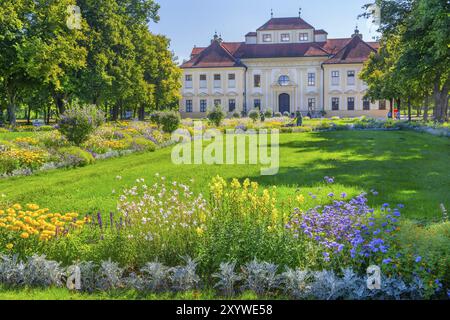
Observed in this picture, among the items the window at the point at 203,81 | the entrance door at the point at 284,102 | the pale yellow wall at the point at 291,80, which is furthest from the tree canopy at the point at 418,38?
the window at the point at 203,81

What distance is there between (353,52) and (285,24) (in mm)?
10668

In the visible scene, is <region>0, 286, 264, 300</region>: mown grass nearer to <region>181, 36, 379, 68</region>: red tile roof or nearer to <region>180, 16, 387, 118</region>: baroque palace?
<region>180, 16, 387, 118</region>: baroque palace

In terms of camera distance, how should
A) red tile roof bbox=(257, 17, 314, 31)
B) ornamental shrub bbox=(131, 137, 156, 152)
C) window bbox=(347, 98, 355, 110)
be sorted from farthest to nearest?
1. red tile roof bbox=(257, 17, 314, 31)
2. window bbox=(347, 98, 355, 110)
3. ornamental shrub bbox=(131, 137, 156, 152)

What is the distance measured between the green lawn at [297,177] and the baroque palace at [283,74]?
47.4 m

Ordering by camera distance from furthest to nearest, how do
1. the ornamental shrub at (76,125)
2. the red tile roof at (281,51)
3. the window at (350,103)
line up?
1. the red tile roof at (281,51)
2. the window at (350,103)
3. the ornamental shrub at (76,125)

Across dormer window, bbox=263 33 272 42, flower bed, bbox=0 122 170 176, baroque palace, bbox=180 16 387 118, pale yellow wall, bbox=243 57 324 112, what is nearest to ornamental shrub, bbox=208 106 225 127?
flower bed, bbox=0 122 170 176

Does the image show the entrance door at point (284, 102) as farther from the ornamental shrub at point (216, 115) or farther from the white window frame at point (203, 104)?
the ornamental shrub at point (216, 115)

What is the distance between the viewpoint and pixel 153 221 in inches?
217

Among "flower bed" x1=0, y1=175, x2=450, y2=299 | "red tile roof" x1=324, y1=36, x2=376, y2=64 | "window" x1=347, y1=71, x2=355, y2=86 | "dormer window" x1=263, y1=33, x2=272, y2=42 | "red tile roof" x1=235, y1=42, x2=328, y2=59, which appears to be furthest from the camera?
"dormer window" x1=263, y1=33, x2=272, y2=42

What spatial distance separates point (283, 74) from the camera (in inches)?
2512

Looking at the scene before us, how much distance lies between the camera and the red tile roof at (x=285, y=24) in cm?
6538

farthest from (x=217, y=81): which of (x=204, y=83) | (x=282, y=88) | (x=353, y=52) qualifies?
(x=353, y=52)

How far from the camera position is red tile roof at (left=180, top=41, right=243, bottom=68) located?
209 feet

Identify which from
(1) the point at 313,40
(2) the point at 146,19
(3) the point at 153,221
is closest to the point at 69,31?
(2) the point at 146,19
